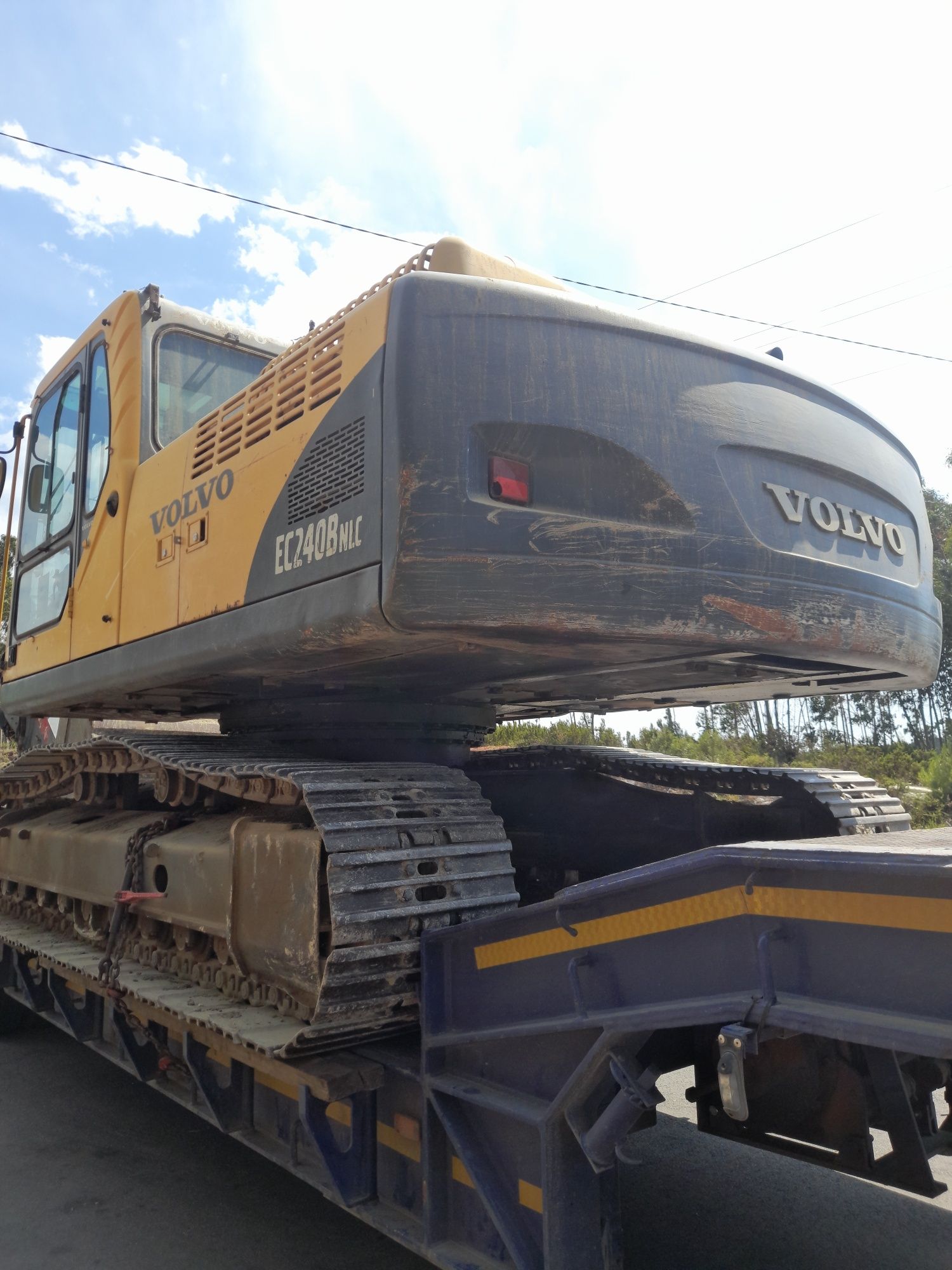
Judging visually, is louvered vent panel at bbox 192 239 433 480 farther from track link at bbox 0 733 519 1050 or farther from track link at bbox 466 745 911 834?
track link at bbox 466 745 911 834

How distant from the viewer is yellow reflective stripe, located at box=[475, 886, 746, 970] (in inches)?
81.9

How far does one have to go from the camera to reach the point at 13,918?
5.60 m

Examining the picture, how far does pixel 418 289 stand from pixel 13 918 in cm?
447

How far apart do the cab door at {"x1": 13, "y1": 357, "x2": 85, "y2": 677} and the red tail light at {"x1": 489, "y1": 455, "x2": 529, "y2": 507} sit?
2691mm

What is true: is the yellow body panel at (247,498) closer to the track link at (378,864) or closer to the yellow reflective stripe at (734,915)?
the track link at (378,864)

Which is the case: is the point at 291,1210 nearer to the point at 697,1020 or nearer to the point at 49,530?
the point at 697,1020

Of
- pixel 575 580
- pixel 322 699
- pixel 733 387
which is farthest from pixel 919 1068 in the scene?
pixel 322 699

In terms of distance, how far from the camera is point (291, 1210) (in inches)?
149

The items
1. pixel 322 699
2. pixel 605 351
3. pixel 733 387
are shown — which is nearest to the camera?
pixel 605 351

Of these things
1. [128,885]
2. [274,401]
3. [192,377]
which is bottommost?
[128,885]

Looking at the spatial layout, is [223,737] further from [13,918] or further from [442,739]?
[13,918]

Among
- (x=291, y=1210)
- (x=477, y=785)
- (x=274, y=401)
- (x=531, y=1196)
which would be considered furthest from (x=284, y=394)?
(x=291, y=1210)

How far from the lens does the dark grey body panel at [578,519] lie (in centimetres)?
254

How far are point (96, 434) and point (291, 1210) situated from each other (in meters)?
3.29
